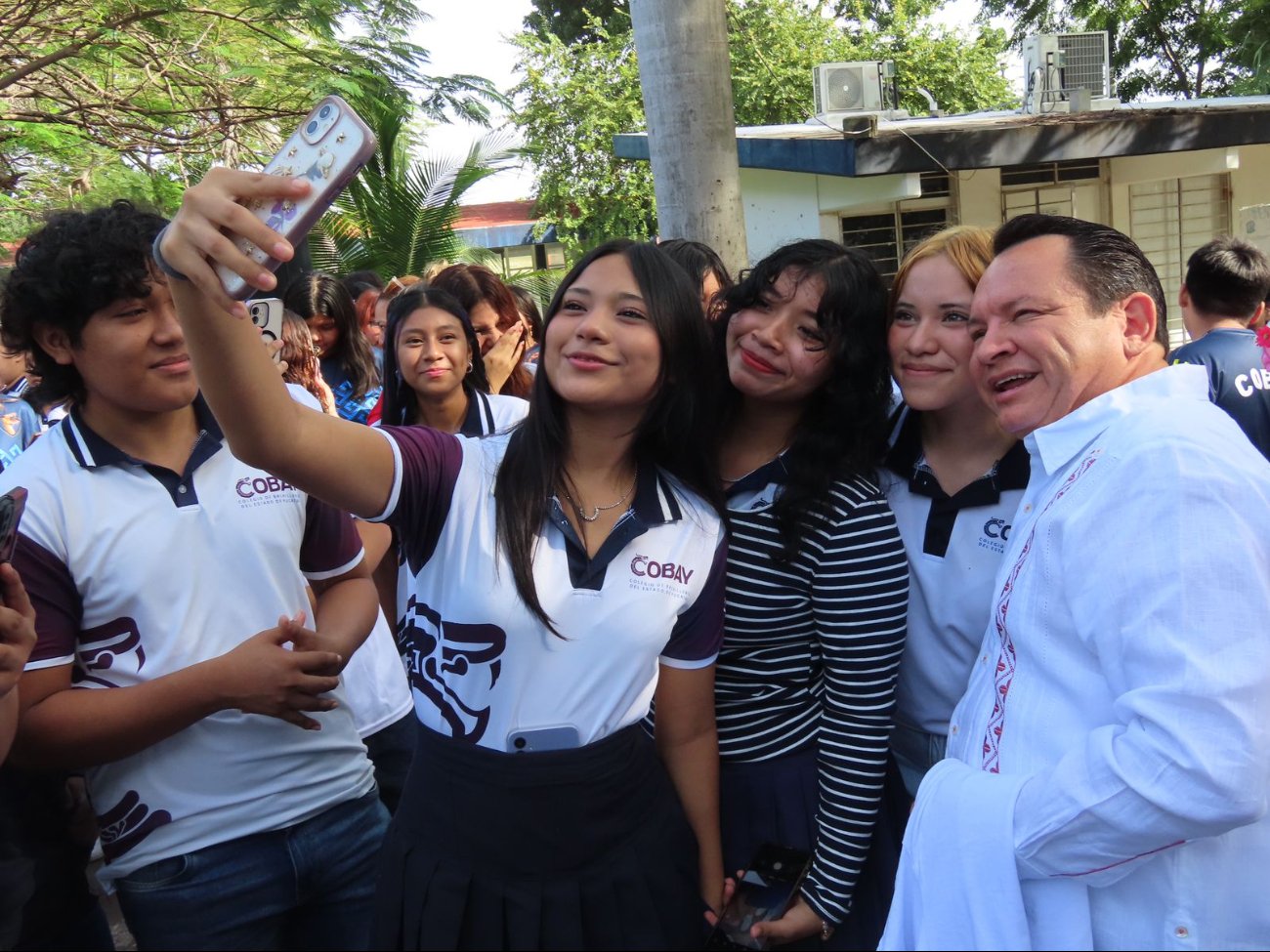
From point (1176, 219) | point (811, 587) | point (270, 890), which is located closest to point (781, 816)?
point (811, 587)

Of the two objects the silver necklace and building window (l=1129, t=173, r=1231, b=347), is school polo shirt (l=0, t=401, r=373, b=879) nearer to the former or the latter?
the silver necklace

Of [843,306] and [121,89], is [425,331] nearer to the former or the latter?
[843,306]

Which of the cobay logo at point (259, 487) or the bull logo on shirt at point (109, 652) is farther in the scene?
the cobay logo at point (259, 487)

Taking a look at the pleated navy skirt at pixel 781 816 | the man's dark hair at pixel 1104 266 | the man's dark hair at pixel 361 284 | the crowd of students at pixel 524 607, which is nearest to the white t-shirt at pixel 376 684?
the crowd of students at pixel 524 607

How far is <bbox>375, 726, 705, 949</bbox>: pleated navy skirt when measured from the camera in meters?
1.62

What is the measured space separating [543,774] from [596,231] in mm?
17608

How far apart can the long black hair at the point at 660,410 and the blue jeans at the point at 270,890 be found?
809 mm

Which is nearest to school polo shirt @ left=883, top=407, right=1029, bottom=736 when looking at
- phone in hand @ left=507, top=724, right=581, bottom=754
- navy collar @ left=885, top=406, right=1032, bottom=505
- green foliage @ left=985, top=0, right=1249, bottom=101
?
navy collar @ left=885, top=406, right=1032, bottom=505

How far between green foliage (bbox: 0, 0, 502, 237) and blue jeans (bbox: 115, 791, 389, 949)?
744cm

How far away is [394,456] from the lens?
160 cm

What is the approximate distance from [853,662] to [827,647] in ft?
0.18

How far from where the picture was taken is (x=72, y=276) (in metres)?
1.79

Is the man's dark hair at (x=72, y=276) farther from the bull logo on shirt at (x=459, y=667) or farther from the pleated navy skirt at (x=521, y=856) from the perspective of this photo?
the pleated navy skirt at (x=521, y=856)

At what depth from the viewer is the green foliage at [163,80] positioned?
26.1ft
